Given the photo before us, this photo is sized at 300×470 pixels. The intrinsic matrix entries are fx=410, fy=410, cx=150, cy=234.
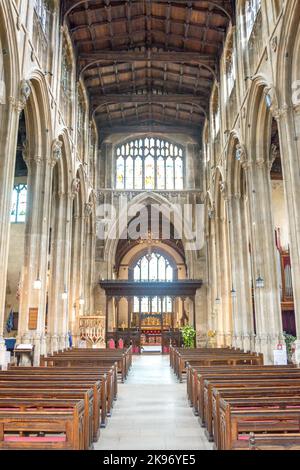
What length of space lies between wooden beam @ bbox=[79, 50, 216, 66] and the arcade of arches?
0.24ft

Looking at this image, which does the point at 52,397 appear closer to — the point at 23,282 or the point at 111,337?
the point at 23,282

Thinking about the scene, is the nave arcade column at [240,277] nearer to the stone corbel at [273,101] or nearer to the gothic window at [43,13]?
the stone corbel at [273,101]

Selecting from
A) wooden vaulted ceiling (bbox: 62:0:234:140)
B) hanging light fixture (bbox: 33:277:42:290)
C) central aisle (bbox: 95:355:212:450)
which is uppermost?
wooden vaulted ceiling (bbox: 62:0:234:140)

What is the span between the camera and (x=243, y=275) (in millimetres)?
17781

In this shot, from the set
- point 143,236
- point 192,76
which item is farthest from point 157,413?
point 143,236

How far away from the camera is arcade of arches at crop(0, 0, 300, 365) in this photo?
39.4 ft

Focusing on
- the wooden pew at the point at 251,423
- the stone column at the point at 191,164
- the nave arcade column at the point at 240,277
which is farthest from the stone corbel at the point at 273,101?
the stone column at the point at 191,164

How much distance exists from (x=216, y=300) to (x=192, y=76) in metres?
13.0

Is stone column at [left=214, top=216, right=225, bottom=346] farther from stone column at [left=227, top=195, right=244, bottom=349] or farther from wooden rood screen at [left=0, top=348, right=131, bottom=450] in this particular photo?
wooden rood screen at [left=0, top=348, right=131, bottom=450]

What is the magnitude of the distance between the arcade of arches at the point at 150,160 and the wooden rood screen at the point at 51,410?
381 cm

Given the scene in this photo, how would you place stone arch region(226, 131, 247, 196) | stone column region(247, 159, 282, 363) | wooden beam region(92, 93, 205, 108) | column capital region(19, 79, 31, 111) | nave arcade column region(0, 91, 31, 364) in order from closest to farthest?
nave arcade column region(0, 91, 31, 364) → column capital region(19, 79, 31, 111) → stone column region(247, 159, 282, 363) → stone arch region(226, 131, 247, 196) → wooden beam region(92, 93, 205, 108)

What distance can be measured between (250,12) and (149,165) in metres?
14.5

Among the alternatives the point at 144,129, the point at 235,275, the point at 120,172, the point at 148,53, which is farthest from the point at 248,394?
the point at 144,129

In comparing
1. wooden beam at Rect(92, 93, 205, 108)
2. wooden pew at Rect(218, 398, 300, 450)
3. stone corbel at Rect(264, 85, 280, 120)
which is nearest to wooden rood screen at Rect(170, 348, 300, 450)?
wooden pew at Rect(218, 398, 300, 450)
